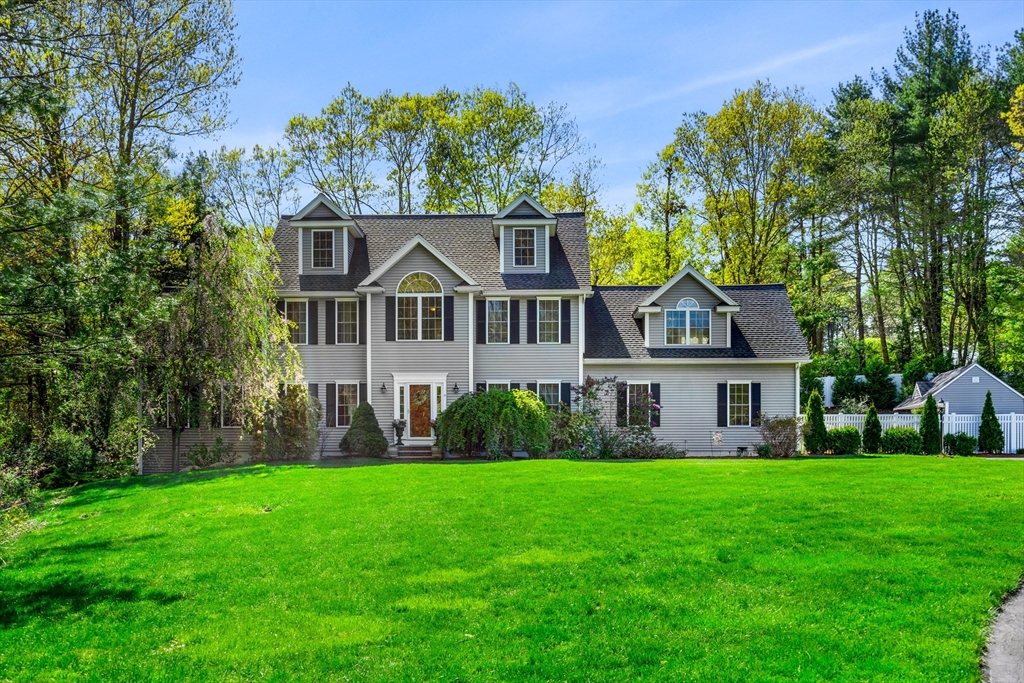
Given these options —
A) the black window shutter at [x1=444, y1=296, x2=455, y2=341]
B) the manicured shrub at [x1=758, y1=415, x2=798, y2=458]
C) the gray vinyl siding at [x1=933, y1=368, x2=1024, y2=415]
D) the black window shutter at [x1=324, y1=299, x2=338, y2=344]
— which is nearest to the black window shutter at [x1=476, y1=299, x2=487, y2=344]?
the black window shutter at [x1=444, y1=296, x2=455, y2=341]

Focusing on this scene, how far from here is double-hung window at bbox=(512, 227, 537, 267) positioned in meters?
24.9

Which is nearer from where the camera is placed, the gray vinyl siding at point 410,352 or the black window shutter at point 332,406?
the gray vinyl siding at point 410,352

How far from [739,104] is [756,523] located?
1039 inches

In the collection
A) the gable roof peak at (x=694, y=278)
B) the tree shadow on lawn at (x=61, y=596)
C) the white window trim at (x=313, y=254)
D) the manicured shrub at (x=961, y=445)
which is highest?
the white window trim at (x=313, y=254)

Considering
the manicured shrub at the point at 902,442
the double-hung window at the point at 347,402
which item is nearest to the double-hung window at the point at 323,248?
the double-hung window at the point at 347,402

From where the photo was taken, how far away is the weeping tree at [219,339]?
64.4 ft

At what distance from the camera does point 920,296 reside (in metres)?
34.8

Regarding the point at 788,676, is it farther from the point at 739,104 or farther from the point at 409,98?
the point at 409,98

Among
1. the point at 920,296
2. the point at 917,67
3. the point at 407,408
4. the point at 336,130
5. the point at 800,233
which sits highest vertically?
the point at 917,67

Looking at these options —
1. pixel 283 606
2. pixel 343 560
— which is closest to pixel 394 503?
pixel 343 560

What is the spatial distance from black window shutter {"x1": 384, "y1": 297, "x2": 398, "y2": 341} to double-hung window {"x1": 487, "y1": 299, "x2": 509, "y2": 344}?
9.74ft

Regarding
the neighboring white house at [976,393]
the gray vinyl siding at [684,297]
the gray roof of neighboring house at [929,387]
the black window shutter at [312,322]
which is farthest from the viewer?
the gray roof of neighboring house at [929,387]

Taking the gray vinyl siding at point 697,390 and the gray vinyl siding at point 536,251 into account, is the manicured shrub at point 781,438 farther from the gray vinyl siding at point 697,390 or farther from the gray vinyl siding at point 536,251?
the gray vinyl siding at point 536,251

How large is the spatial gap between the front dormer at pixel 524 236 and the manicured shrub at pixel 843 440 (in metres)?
10.0
